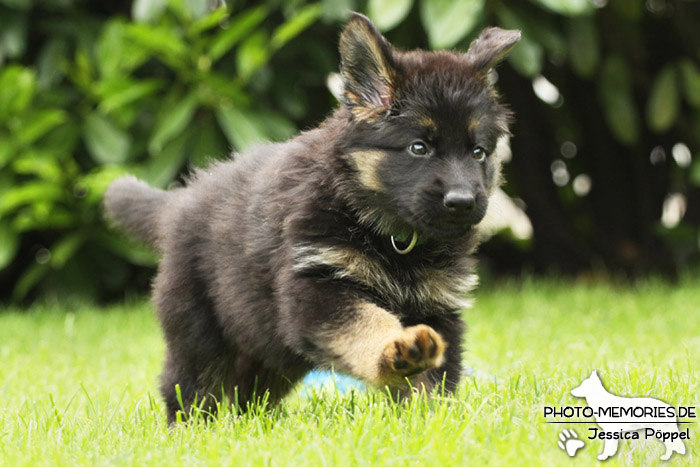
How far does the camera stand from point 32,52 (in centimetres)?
809

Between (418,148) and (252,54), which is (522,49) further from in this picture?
(418,148)

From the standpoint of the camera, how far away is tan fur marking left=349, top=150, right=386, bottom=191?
3.56 metres

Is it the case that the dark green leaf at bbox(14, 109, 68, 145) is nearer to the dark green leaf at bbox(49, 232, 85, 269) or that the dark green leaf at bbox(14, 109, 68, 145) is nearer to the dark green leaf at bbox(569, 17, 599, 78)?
the dark green leaf at bbox(49, 232, 85, 269)

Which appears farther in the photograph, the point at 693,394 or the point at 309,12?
the point at 309,12

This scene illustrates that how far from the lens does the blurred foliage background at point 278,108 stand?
6.89 m

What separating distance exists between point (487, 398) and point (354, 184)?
939mm

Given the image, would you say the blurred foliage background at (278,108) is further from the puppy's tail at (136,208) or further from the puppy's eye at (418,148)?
the puppy's eye at (418,148)

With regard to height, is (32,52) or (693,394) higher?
(32,52)

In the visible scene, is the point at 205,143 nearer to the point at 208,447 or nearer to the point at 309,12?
the point at 309,12

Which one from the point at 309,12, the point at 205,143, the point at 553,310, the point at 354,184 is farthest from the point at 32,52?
the point at 354,184

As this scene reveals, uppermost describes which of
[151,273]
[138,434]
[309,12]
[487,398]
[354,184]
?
[309,12]

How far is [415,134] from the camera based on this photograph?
351 centimetres

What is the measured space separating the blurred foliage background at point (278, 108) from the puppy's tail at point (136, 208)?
6.52 ft

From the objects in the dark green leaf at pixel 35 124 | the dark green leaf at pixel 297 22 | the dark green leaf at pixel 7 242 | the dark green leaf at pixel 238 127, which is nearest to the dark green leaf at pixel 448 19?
the dark green leaf at pixel 297 22
